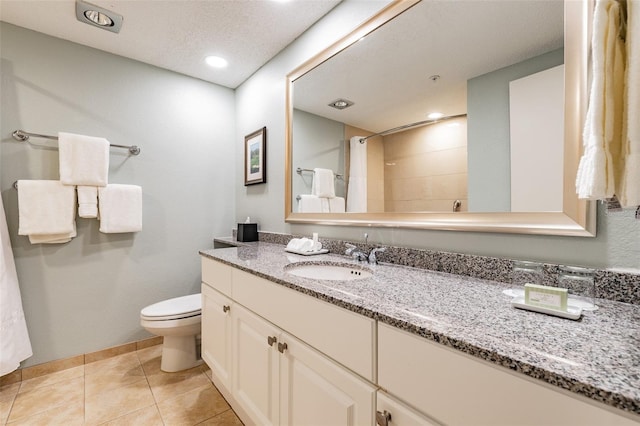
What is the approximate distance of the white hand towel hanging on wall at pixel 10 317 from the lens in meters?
1.58

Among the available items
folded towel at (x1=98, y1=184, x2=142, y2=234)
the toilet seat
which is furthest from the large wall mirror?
folded towel at (x1=98, y1=184, x2=142, y2=234)

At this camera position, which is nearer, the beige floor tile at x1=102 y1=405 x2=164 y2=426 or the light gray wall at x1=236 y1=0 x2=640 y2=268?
the light gray wall at x1=236 y1=0 x2=640 y2=268

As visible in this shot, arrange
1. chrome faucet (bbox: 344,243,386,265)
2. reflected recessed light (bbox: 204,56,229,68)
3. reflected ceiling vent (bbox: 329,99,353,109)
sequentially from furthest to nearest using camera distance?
reflected recessed light (bbox: 204,56,229,68) < reflected ceiling vent (bbox: 329,99,353,109) < chrome faucet (bbox: 344,243,386,265)

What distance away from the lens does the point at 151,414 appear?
149 centimetres

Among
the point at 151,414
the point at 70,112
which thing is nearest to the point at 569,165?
the point at 151,414

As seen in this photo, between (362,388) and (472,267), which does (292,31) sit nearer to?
(472,267)

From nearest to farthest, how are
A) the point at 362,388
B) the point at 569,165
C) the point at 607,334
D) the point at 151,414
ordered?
the point at 607,334 < the point at 362,388 < the point at 569,165 < the point at 151,414

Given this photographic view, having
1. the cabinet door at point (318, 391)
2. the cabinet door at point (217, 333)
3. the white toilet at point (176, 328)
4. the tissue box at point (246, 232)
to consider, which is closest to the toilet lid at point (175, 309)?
the white toilet at point (176, 328)

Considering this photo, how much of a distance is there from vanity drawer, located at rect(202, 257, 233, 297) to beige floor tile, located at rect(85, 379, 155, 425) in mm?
749

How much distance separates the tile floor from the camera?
4.76ft

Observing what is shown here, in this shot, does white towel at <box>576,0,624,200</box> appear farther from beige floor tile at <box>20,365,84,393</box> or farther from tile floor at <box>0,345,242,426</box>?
beige floor tile at <box>20,365,84,393</box>

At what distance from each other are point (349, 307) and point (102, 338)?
2.19 metres

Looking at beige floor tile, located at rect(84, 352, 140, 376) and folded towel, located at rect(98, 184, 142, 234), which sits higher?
folded towel, located at rect(98, 184, 142, 234)

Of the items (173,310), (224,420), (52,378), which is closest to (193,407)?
(224,420)
